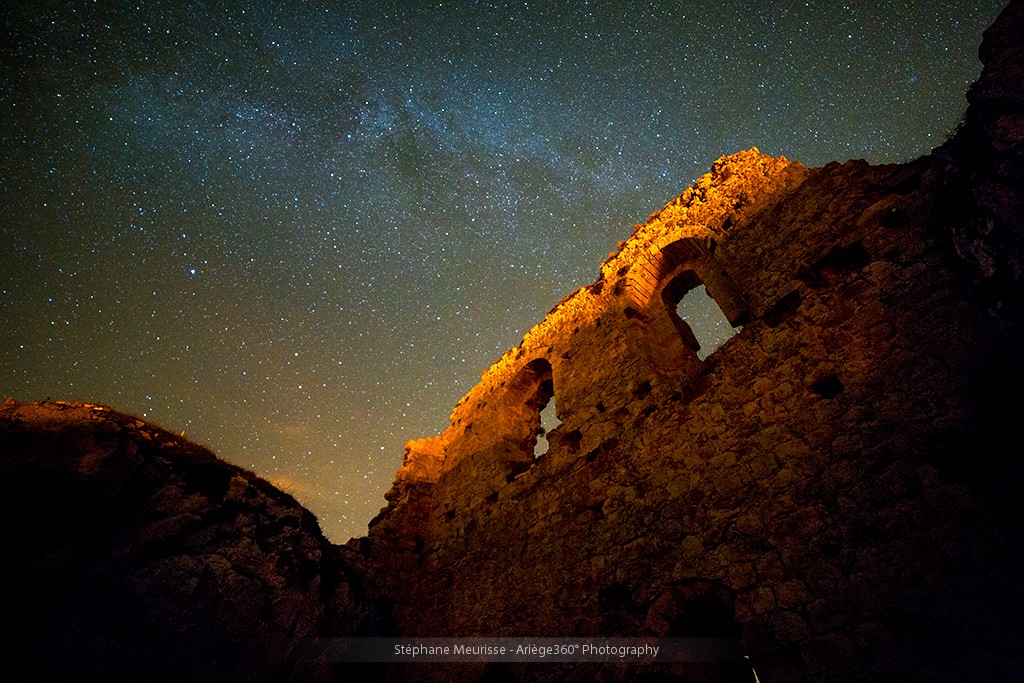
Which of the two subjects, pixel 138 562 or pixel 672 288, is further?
pixel 672 288

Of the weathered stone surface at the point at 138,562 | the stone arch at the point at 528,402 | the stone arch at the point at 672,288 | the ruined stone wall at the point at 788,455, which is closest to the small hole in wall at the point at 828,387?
the ruined stone wall at the point at 788,455

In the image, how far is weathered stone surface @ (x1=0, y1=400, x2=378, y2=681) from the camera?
13.2ft

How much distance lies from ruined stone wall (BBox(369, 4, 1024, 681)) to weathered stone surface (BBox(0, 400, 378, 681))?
2.51 m

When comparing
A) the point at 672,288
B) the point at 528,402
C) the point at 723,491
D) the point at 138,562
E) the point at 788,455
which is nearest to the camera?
the point at 788,455

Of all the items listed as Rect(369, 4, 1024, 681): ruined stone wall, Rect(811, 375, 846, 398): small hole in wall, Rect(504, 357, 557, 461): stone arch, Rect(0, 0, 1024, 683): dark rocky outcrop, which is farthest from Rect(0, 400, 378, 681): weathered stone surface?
Rect(811, 375, 846, 398): small hole in wall

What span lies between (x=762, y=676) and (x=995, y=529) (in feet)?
6.29

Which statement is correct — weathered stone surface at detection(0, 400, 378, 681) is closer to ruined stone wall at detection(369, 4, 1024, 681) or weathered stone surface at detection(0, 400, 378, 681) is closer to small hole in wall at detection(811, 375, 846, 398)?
ruined stone wall at detection(369, 4, 1024, 681)

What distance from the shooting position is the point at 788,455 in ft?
12.9

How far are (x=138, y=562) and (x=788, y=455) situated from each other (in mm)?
6469

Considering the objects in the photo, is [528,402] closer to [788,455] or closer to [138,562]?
[788,455]

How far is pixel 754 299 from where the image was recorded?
496 centimetres

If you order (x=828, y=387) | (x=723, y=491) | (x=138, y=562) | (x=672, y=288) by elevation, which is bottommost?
(x=723, y=491)


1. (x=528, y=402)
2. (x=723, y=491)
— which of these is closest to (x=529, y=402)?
(x=528, y=402)

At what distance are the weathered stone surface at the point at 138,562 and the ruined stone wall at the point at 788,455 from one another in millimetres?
2513
